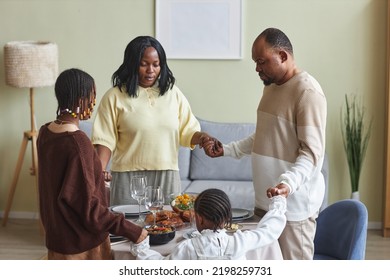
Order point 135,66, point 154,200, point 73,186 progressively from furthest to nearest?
point 135,66, point 154,200, point 73,186

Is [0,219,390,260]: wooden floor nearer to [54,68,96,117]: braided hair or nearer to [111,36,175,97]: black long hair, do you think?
[111,36,175,97]: black long hair

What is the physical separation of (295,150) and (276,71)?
30cm

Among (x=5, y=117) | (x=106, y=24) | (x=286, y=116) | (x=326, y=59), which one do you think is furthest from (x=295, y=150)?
(x=5, y=117)

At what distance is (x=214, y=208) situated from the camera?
2.19 meters

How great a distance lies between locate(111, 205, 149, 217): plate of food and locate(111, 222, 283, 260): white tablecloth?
0.19 meters

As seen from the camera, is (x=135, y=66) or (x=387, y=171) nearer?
(x=135, y=66)

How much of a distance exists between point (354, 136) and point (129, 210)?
8.91 ft

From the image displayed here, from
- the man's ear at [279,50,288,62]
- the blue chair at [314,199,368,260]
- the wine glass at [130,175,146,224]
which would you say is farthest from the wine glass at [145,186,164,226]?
the blue chair at [314,199,368,260]

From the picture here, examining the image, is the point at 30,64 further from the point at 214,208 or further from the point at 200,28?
the point at 214,208

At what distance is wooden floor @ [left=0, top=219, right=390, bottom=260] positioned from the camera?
15.3ft

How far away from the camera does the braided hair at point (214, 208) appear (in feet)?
7.18

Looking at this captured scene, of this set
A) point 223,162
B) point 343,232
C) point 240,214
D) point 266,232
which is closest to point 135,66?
point 240,214
